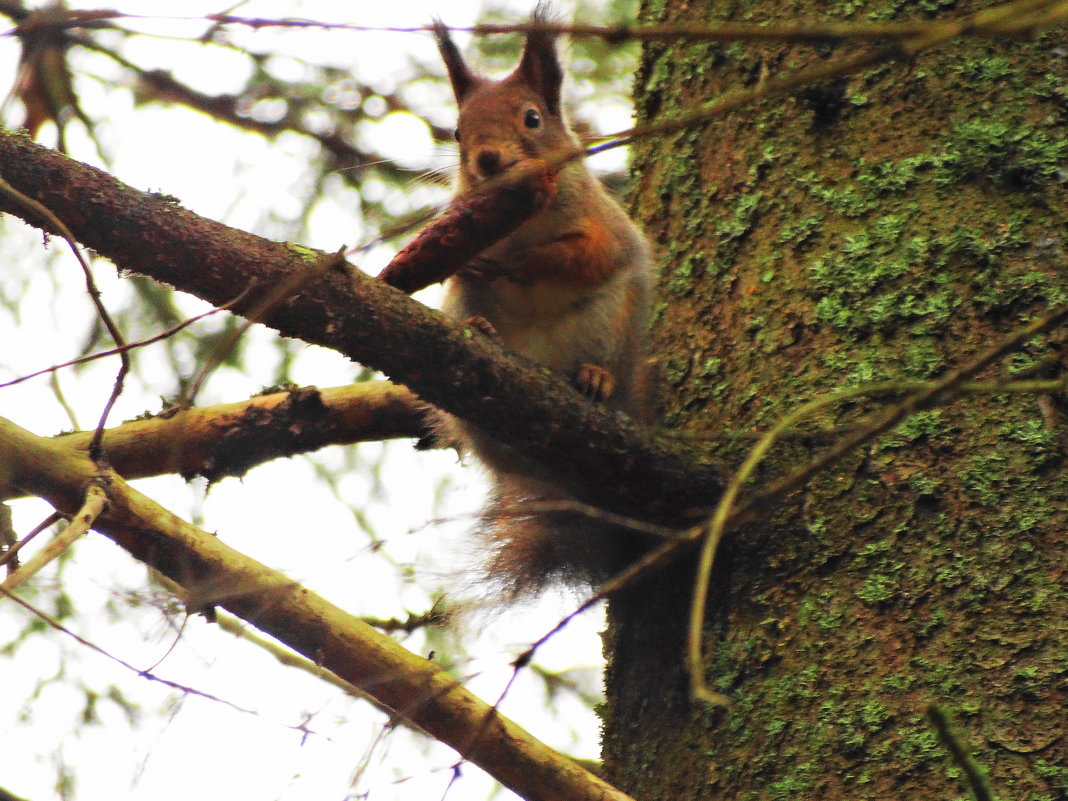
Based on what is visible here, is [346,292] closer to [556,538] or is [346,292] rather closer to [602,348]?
[556,538]

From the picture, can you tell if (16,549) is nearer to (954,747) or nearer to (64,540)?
(64,540)

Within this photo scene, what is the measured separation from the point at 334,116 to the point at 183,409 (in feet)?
6.85

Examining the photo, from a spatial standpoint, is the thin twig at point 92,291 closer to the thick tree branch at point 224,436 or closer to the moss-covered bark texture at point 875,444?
the thick tree branch at point 224,436

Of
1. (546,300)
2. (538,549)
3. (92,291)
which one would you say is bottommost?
(92,291)

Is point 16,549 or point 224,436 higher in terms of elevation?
point 224,436

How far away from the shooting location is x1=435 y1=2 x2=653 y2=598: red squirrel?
6.98ft

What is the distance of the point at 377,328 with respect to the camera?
1.35 m

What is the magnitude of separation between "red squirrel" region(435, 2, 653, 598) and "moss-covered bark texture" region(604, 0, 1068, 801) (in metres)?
0.24

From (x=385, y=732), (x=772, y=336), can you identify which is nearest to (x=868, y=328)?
(x=772, y=336)

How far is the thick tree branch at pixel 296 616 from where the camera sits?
55.1 inches

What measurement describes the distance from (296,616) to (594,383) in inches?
37.8

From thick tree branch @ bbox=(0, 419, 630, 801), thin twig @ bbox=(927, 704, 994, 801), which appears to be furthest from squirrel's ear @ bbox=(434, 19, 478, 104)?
thin twig @ bbox=(927, 704, 994, 801)

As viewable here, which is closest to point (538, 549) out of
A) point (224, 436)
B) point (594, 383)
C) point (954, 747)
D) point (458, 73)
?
point (594, 383)

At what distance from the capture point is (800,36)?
0.69m
